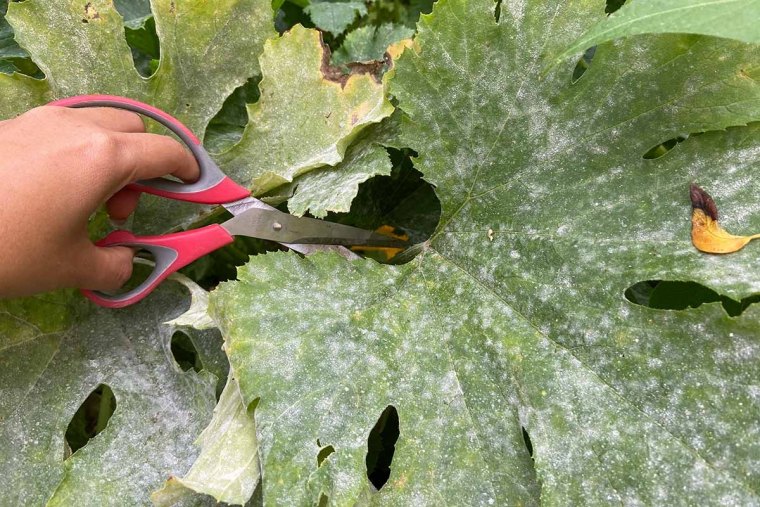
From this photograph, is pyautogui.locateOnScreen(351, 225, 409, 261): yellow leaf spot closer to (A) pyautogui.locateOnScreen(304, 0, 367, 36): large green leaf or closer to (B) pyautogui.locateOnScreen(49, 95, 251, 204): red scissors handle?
(B) pyautogui.locateOnScreen(49, 95, 251, 204): red scissors handle

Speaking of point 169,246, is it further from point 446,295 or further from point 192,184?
point 446,295

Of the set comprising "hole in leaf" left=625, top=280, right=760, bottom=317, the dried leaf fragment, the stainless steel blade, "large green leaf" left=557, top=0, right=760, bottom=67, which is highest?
"large green leaf" left=557, top=0, right=760, bottom=67

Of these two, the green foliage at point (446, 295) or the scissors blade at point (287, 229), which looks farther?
the scissors blade at point (287, 229)

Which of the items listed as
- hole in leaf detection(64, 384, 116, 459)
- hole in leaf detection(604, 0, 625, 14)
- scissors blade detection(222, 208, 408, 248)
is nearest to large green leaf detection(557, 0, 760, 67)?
scissors blade detection(222, 208, 408, 248)

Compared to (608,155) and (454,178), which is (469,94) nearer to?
(454,178)

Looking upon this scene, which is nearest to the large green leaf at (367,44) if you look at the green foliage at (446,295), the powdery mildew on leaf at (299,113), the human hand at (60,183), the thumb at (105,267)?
the green foliage at (446,295)

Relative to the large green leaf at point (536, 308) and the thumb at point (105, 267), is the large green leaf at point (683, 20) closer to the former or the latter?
the large green leaf at point (536, 308)
